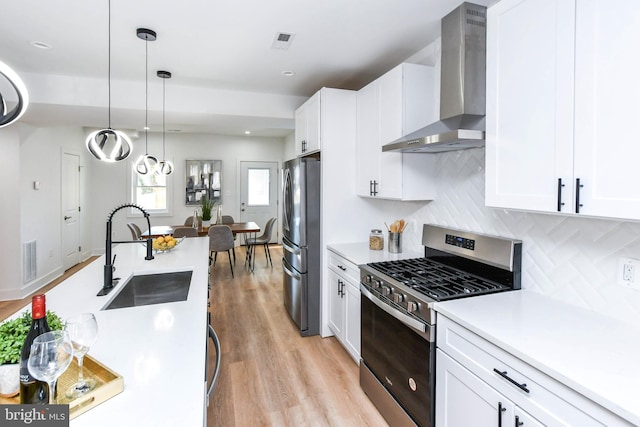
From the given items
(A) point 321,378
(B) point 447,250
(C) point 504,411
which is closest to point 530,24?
(B) point 447,250

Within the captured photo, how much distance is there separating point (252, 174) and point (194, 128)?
1929mm

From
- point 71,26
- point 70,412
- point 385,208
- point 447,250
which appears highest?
point 71,26

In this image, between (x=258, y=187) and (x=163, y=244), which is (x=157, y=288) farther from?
(x=258, y=187)

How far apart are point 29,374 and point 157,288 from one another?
1588mm

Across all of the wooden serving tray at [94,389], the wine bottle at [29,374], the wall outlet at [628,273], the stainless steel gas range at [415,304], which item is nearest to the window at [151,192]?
the stainless steel gas range at [415,304]

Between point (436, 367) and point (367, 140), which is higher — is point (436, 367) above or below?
below

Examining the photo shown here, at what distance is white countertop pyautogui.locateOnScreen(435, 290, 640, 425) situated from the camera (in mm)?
983

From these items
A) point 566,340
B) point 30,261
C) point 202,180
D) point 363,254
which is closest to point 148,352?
point 566,340

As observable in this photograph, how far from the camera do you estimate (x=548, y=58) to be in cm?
139

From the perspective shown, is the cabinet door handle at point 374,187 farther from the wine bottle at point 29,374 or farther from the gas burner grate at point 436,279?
the wine bottle at point 29,374

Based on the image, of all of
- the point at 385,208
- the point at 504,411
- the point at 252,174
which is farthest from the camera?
the point at 252,174

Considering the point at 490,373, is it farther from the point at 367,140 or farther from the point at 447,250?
the point at 367,140

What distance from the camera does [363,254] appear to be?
9.29ft

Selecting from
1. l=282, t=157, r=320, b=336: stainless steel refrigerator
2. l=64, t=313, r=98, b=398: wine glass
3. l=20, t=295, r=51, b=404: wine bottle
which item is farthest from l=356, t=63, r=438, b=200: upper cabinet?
l=20, t=295, r=51, b=404: wine bottle
